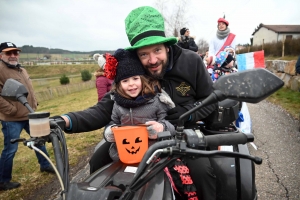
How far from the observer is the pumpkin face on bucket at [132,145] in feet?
4.62

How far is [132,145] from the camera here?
1415 mm

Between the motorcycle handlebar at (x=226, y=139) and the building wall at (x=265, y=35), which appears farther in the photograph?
the building wall at (x=265, y=35)

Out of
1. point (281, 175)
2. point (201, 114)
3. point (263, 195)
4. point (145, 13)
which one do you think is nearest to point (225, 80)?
point (201, 114)

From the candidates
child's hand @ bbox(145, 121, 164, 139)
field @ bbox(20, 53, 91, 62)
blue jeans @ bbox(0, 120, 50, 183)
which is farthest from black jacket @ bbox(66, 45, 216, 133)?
field @ bbox(20, 53, 91, 62)

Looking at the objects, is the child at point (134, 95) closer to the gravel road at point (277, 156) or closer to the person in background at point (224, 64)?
the gravel road at point (277, 156)

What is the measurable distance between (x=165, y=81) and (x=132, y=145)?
35.8 inches

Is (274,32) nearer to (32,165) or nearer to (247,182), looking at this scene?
(32,165)

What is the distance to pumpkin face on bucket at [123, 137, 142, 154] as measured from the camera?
1.41 meters

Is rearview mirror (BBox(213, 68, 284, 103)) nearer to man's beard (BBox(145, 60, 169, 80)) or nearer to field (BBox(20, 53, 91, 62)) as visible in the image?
man's beard (BBox(145, 60, 169, 80))

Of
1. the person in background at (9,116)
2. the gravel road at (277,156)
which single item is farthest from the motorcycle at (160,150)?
the person in background at (9,116)

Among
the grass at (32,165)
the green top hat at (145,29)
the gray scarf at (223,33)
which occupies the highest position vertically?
the gray scarf at (223,33)

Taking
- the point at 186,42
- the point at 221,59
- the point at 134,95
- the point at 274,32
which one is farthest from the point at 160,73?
the point at 274,32

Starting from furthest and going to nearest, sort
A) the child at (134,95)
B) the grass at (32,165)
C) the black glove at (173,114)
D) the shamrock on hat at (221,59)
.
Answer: the shamrock on hat at (221,59) → the grass at (32,165) → the black glove at (173,114) → the child at (134,95)

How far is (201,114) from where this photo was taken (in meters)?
2.03
